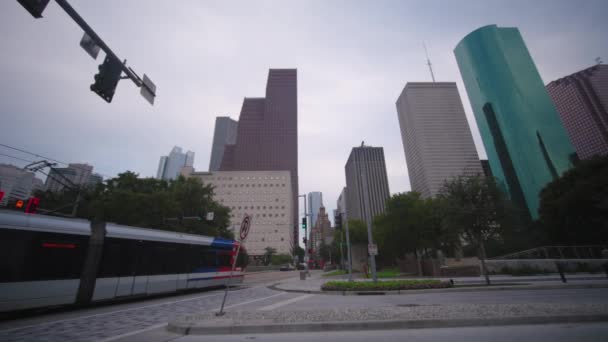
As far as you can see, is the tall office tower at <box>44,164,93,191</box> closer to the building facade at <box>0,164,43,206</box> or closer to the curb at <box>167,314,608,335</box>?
the building facade at <box>0,164,43,206</box>

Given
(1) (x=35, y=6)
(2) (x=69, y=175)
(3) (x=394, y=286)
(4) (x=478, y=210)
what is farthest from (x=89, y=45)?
(2) (x=69, y=175)

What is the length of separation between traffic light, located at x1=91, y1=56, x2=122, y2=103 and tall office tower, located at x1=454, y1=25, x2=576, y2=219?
114372 millimetres

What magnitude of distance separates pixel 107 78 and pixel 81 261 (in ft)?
24.6

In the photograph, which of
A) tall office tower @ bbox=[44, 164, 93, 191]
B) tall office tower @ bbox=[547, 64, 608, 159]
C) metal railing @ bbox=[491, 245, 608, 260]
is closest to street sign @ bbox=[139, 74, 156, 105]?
tall office tower @ bbox=[44, 164, 93, 191]

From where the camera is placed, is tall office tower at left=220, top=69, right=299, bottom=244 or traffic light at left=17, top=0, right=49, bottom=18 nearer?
traffic light at left=17, top=0, right=49, bottom=18

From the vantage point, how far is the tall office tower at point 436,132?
115188 millimetres

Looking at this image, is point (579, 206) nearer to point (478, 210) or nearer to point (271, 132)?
point (478, 210)

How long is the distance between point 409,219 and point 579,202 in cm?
2059

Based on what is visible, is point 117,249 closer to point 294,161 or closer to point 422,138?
point 422,138

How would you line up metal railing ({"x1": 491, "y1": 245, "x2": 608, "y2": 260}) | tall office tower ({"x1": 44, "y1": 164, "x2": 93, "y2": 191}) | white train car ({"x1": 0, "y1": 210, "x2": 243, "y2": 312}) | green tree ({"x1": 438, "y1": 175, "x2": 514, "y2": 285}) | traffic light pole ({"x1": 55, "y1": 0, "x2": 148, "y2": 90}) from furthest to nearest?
metal railing ({"x1": 491, "y1": 245, "x2": 608, "y2": 260}) < tall office tower ({"x1": 44, "y1": 164, "x2": 93, "y2": 191}) < green tree ({"x1": 438, "y1": 175, "x2": 514, "y2": 285}) < white train car ({"x1": 0, "y1": 210, "x2": 243, "y2": 312}) < traffic light pole ({"x1": 55, "y1": 0, "x2": 148, "y2": 90})

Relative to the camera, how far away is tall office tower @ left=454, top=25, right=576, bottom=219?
82.0 metres

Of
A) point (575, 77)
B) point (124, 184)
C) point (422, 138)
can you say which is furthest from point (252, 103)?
point (575, 77)

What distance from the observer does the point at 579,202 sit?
1141 inches

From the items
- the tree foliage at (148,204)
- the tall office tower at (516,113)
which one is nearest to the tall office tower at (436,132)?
the tall office tower at (516,113)
